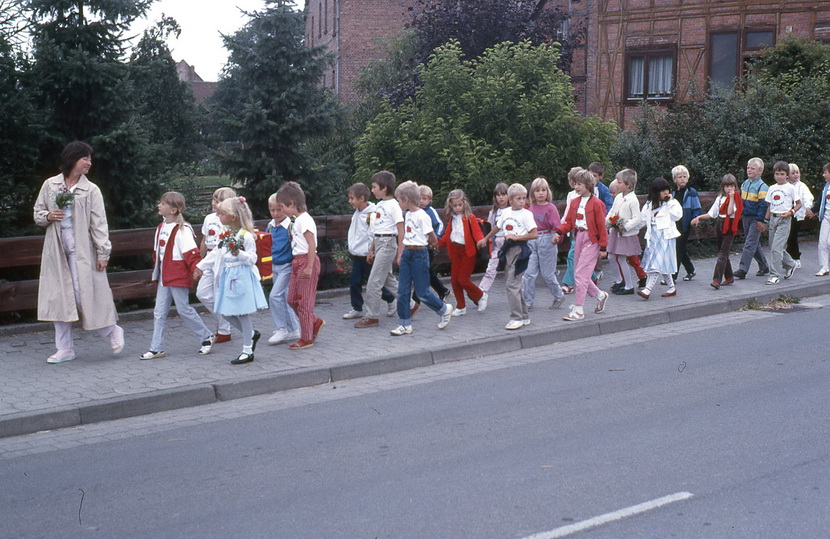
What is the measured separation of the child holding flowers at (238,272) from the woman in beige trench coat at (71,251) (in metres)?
0.96

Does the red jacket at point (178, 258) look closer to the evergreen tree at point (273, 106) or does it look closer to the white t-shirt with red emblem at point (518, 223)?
the white t-shirt with red emblem at point (518, 223)

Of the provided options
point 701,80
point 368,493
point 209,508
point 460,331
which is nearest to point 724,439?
point 368,493

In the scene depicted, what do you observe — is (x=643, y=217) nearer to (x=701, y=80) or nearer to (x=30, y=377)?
(x=30, y=377)

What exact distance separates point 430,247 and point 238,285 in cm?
263

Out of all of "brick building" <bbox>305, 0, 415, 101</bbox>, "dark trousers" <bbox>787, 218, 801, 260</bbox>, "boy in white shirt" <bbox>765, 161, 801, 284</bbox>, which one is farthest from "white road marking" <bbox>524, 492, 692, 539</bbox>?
"brick building" <bbox>305, 0, 415, 101</bbox>

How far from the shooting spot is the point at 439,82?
1566cm

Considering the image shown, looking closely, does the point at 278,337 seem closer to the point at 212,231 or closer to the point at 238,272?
the point at 238,272

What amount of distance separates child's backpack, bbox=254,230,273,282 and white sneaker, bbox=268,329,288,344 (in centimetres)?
58

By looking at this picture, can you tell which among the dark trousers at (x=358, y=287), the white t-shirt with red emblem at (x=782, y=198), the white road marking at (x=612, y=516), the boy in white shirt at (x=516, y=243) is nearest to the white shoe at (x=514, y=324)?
the boy in white shirt at (x=516, y=243)

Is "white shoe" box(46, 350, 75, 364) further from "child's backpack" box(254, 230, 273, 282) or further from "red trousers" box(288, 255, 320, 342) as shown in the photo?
"red trousers" box(288, 255, 320, 342)

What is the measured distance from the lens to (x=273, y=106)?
17.3 meters

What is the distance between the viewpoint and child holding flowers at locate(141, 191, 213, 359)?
29.1 feet

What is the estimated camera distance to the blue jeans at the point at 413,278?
9.85m

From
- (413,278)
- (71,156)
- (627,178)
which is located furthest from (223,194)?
(627,178)
